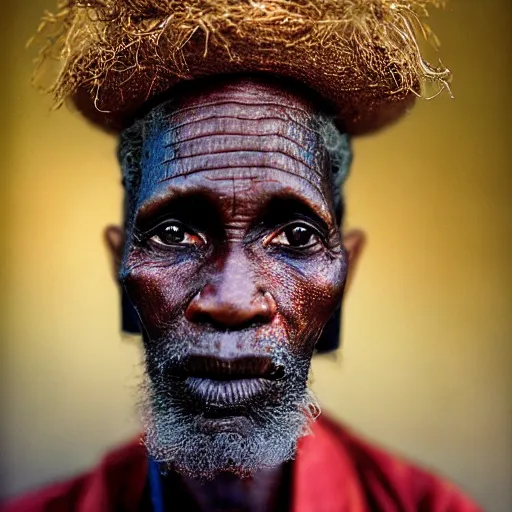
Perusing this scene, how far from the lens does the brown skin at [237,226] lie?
1.37 metres

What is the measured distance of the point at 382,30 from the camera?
4.72 ft

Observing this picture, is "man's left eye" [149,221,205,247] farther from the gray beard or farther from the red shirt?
the red shirt

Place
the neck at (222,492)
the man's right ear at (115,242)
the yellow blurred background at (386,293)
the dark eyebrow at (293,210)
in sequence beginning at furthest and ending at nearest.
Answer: the yellow blurred background at (386,293) → the man's right ear at (115,242) → the neck at (222,492) → the dark eyebrow at (293,210)

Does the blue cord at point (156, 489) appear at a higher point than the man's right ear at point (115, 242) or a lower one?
lower

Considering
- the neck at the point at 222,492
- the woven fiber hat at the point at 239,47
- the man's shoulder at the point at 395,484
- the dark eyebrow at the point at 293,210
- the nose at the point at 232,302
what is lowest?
the man's shoulder at the point at 395,484

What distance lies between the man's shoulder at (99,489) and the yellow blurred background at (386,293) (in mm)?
232

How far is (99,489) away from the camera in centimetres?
192

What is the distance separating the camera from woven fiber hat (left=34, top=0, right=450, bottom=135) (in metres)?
1.36

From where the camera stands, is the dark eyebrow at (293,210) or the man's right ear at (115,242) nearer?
the dark eyebrow at (293,210)

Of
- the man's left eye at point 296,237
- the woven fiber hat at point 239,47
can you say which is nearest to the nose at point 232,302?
the man's left eye at point 296,237

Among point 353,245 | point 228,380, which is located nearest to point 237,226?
point 228,380

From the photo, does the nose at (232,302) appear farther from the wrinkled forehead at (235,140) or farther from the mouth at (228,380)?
the wrinkled forehead at (235,140)

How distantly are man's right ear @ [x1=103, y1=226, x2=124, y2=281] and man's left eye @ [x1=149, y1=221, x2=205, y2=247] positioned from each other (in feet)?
1.68

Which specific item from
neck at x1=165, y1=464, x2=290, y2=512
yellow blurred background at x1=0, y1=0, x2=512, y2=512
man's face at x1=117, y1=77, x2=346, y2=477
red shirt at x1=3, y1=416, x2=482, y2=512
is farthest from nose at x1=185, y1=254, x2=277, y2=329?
yellow blurred background at x1=0, y1=0, x2=512, y2=512
